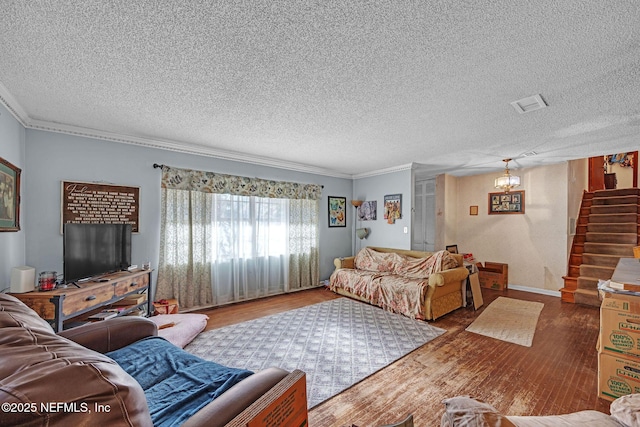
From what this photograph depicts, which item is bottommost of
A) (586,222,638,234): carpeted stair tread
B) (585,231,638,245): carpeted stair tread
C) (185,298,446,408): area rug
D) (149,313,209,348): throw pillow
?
(185,298,446,408): area rug

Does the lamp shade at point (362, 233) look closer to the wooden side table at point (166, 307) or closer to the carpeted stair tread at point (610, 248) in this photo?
the wooden side table at point (166, 307)

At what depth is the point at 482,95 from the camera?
87.0 inches

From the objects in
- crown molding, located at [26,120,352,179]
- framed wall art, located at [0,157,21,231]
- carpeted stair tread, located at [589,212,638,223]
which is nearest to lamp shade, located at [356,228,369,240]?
crown molding, located at [26,120,352,179]

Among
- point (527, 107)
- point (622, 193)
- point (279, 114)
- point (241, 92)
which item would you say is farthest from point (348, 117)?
point (622, 193)

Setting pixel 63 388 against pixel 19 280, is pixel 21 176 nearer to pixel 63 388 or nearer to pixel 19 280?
pixel 19 280

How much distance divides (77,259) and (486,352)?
4.16 m

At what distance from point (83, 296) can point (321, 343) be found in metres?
2.32

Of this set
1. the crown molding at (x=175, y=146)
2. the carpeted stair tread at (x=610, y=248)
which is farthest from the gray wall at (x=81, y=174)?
the carpeted stair tread at (x=610, y=248)

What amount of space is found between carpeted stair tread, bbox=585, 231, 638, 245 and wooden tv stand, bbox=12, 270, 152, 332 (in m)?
7.48

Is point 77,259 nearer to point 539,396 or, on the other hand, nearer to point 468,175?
point 539,396

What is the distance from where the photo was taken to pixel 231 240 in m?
4.29

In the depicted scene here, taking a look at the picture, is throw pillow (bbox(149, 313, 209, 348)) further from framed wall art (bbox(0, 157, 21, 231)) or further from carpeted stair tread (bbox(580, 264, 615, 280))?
carpeted stair tread (bbox(580, 264, 615, 280))

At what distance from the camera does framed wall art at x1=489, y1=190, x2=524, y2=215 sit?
17.6ft

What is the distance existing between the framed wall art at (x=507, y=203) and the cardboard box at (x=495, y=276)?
3.68 ft
